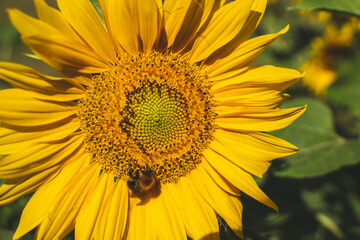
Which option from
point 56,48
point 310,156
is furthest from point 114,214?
point 310,156

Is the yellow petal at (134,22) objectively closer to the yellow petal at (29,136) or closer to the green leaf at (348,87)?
the yellow petal at (29,136)

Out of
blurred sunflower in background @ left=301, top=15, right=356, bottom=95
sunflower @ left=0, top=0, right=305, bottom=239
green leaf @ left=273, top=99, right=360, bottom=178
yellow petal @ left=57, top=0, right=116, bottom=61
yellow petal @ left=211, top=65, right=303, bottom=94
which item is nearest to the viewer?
yellow petal @ left=57, top=0, right=116, bottom=61

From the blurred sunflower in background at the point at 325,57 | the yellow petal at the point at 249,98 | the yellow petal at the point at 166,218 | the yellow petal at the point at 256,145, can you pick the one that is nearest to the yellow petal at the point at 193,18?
the yellow petal at the point at 249,98

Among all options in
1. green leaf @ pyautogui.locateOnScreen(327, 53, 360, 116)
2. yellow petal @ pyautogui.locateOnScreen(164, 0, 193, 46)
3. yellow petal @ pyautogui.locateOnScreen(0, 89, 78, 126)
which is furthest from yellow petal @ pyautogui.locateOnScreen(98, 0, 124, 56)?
green leaf @ pyautogui.locateOnScreen(327, 53, 360, 116)

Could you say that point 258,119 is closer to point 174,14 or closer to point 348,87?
point 174,14

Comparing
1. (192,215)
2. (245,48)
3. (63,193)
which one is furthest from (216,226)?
(245,48)

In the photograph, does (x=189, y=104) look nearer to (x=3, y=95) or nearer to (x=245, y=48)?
(x=245, y=48)

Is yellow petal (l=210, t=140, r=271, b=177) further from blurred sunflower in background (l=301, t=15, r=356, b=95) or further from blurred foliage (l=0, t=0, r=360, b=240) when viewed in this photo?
blurred sunflower in background (l=301, t=15, r=356, b=95)
